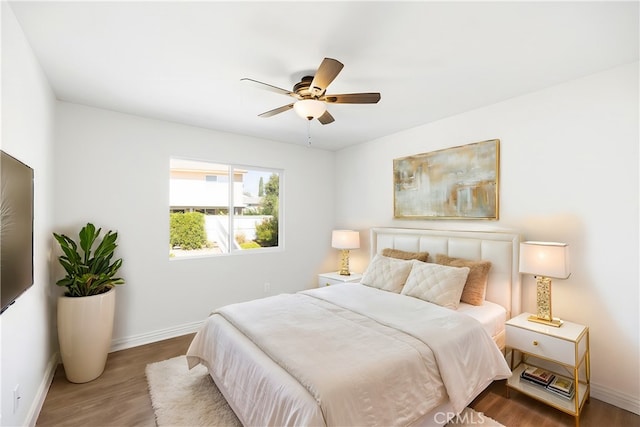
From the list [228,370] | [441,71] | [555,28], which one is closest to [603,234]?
[555,28]

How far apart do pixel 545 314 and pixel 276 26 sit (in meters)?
2.90

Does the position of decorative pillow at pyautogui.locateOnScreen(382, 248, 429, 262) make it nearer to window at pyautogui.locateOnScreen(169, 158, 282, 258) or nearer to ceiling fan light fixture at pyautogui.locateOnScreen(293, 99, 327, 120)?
window at pyautogui.locateOnScreen(169, 158, 282, 258)

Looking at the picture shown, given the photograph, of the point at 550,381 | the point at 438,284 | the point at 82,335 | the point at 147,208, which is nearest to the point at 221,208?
the point at 147,208

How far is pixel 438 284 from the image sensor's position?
2693 mm

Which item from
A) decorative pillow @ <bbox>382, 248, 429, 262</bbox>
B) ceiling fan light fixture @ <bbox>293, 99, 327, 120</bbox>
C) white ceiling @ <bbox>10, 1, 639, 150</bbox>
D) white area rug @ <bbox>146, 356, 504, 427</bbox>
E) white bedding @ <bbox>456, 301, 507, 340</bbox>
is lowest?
white area rug @ <bbox>146, 356, 504, 427</bbox>

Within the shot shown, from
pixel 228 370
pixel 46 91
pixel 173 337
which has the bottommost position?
pixel 173 337

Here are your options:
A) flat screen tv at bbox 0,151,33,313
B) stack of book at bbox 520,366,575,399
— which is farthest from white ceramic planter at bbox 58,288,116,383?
stack of book at bbox 520,366,575,399

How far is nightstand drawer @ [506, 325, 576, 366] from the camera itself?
2074mm

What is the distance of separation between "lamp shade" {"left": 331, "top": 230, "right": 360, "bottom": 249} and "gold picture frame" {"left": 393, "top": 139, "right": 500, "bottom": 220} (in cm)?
68

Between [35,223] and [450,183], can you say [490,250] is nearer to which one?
[450,183]

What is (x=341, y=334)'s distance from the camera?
1987 mm

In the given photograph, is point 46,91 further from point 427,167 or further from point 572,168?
point 572,168

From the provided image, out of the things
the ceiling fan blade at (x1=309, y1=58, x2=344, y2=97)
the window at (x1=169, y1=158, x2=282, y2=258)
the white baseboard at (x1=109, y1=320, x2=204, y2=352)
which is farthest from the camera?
the window at (x1=169, y1=158, x2=282, y2=258)

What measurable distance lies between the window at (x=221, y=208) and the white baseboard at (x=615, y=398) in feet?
12.2
